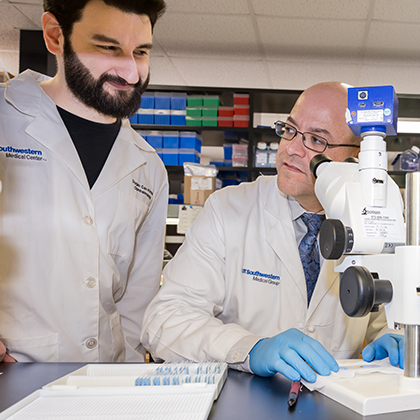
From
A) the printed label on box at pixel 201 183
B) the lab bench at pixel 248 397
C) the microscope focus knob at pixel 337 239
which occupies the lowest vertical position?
the lab bench at pixel 248 397

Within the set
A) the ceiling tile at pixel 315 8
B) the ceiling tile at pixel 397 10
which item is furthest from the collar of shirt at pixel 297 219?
the ceiling tile at pixel 397 10

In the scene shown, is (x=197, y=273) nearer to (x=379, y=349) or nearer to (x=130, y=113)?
(x=379, y=349)

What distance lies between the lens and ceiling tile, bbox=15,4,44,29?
3432 mm

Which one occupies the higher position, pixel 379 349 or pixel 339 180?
pixel 339 180

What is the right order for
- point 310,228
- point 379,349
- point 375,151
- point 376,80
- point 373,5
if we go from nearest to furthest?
1. point 375,151
2. point 379,349
3. point 310,228
4. point 373,5
5. point 376,80

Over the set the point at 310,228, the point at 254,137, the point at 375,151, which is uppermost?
the point at 254,137

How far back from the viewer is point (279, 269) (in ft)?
4.64

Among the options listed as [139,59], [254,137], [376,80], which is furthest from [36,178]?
[376,80]

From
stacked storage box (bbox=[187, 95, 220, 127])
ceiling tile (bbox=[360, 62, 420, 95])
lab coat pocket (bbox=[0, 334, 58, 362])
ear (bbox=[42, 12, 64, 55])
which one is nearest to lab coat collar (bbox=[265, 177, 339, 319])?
lab coat pocket (bbox=[0, 334, 58, 362])

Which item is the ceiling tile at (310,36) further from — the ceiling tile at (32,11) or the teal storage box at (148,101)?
the ceiling tile at (32,11)

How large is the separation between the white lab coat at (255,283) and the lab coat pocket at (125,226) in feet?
0.92

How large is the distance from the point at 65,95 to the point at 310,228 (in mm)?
1043

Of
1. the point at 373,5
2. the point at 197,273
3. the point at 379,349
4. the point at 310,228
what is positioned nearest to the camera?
the point at 379,349

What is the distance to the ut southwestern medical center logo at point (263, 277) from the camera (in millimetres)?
1399
